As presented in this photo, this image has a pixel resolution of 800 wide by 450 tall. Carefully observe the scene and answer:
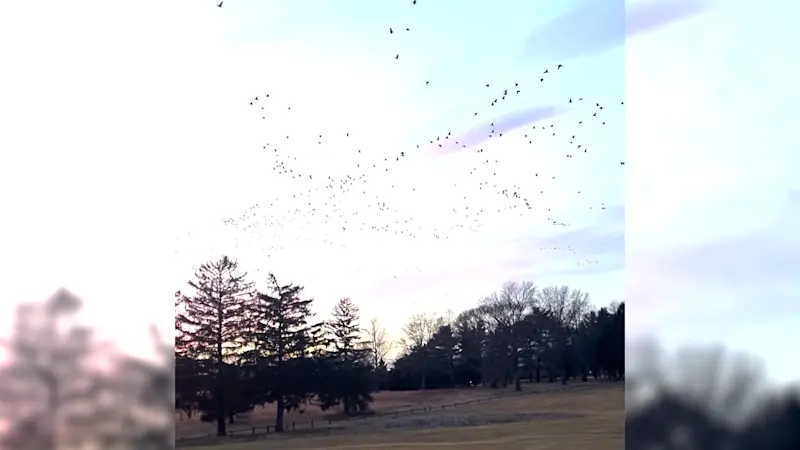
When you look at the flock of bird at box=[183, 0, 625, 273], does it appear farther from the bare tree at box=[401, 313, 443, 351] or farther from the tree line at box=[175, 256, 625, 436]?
the bare tree at box=[401, 313, 443, 351]

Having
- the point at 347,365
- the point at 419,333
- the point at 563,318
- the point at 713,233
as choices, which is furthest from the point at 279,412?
the point at 713,233

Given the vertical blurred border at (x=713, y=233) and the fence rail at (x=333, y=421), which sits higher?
the vertical blurred border at (x=713, y=233)

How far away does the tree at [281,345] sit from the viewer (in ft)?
11.6

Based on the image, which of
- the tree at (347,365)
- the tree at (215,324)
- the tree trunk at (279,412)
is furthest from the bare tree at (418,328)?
the tree at (215,324)

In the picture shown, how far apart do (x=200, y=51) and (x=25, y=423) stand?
1.76 m

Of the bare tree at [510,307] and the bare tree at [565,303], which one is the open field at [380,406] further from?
the bare tree at [565,303]

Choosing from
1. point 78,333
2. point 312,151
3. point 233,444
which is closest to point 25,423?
point 78,333

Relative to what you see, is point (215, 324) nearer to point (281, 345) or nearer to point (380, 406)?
point (281, 345)

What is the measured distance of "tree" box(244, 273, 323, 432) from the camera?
3537mm

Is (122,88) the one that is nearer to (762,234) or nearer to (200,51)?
(200,51)

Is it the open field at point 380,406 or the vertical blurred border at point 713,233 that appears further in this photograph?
the open field at point 380,406

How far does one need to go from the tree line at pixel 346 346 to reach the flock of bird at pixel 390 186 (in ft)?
0.83

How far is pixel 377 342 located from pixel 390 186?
74 centimetres

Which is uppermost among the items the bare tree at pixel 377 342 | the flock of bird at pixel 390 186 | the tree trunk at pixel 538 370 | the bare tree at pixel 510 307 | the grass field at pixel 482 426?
the flock of bird at pixel 390 186
